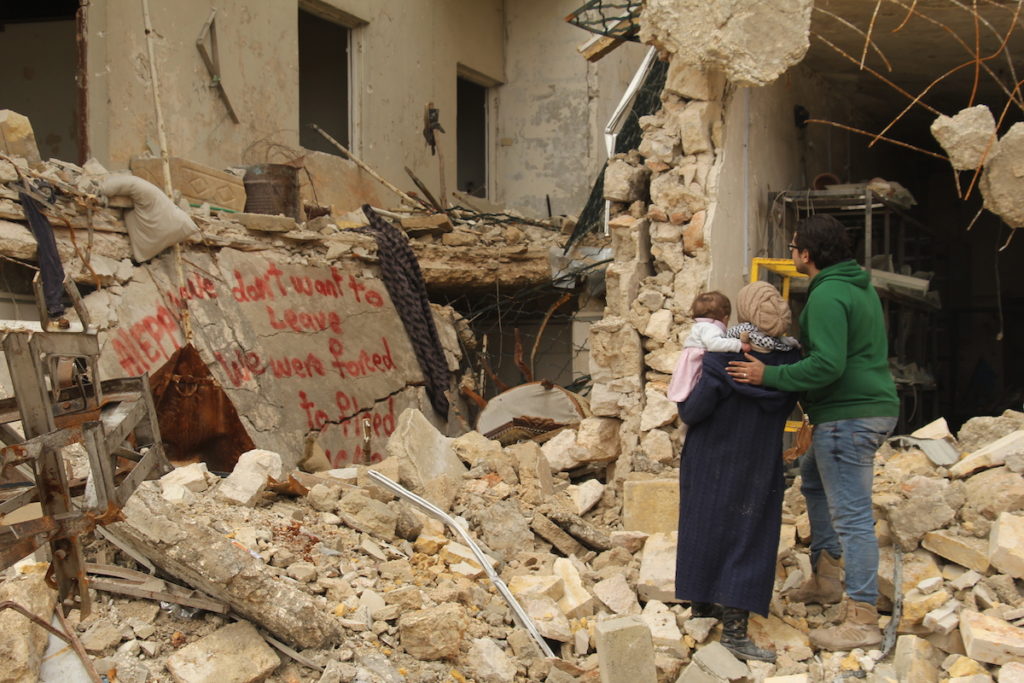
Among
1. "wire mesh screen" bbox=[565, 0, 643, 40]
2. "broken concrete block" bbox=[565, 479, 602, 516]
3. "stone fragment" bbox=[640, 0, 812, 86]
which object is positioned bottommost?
"broken concrete block" bbox=[565, 479, 602, 516]

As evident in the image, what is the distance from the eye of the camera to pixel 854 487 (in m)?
4.11

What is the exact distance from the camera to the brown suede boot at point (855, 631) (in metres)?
4.16

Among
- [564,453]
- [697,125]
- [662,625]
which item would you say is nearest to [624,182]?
[697,125]

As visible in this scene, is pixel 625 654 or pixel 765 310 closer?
pixel 625 654

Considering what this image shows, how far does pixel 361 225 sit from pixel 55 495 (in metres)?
7.48

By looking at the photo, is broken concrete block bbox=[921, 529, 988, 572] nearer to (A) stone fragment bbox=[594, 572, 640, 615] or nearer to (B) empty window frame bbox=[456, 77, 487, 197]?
(A) stone fragment bbox=[594, 572, 640, 615]

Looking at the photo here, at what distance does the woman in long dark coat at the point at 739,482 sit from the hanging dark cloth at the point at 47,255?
455 centimetres

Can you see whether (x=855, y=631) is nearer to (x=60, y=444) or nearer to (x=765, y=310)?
(x=765, y=310)

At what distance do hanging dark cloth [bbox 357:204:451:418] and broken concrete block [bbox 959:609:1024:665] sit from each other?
683 cm

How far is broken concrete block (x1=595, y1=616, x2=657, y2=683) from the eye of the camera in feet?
12.8

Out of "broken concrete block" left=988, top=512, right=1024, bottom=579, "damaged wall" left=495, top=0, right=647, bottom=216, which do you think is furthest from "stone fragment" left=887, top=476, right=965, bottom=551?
"damaged wall" left=495, top=0, right=647, bottom=216

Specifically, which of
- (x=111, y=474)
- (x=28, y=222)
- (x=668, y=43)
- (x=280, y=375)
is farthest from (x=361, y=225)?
(x=111, y=474)

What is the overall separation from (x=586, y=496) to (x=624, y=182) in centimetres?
191

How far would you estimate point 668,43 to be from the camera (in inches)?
232
